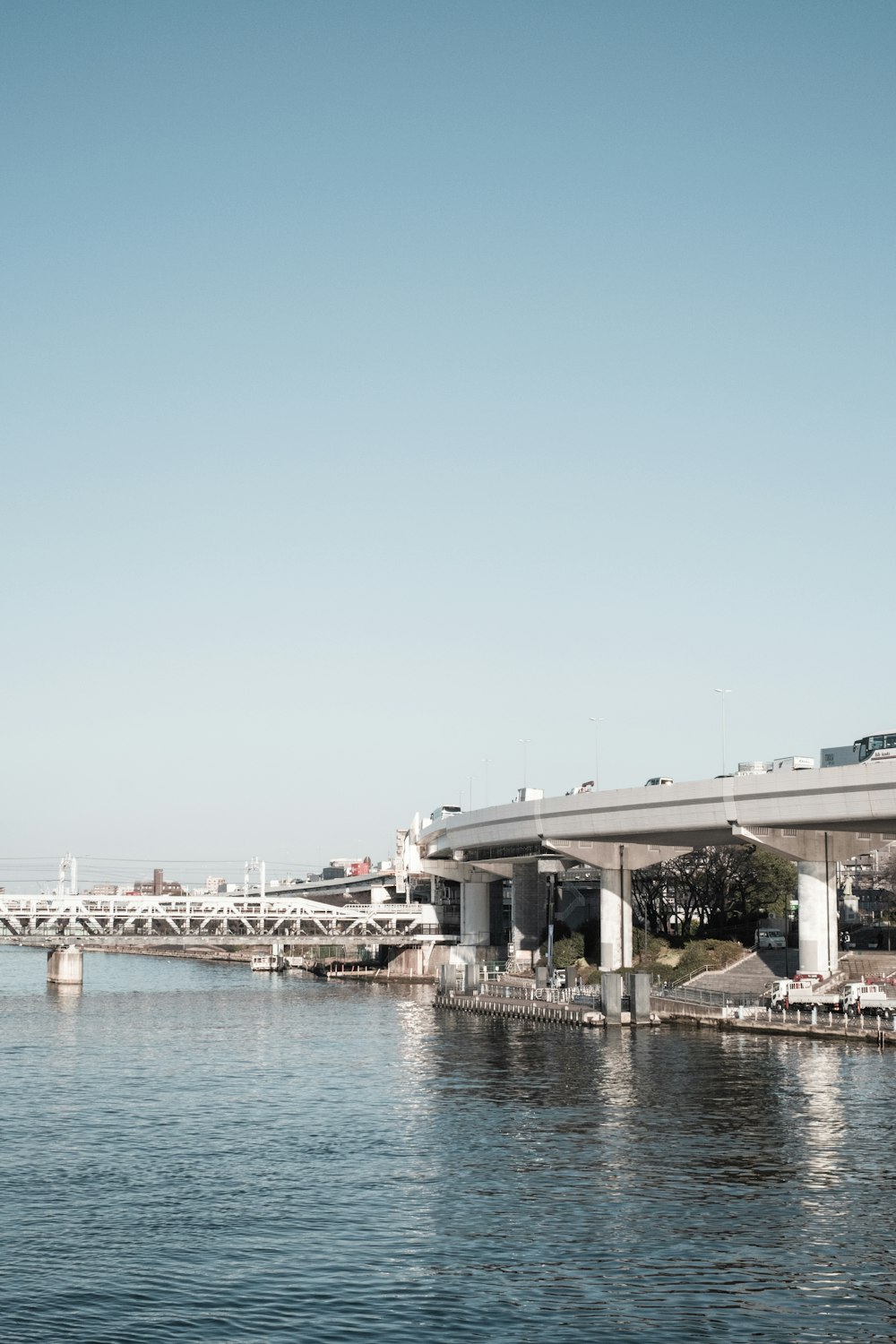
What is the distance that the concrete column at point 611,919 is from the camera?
14275 centimetres

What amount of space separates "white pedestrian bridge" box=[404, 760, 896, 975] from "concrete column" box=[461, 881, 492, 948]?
5.58 meters

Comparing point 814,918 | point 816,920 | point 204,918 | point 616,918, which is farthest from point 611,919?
point 204,918

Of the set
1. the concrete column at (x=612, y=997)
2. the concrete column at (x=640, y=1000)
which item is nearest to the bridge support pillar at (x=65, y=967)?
the concrete column at (x=612, y=997)

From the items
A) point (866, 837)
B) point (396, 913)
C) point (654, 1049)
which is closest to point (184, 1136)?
point (654, 1049)

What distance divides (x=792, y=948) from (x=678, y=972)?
42.3 ft

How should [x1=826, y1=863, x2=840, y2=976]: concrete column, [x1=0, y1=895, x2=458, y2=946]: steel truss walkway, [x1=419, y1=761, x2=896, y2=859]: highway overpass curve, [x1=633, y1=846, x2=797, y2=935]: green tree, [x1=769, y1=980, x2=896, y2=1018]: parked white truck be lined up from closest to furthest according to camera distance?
1. [x1=769, y1=980, x2=896, y2=1018]: parked white truck
2. [x1=419, y1=761, x2=896, y2=859]: highway overpass curve
3. [x1=826, y1=863, x2=840, y2=976]: concrete column
4. [x1=0, y1=895, x2=458, y2=946]: steel truss walkway
5. [x1=633, y1=846, x2=797, y2=935]: green tree

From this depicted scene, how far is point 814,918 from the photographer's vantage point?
385ft

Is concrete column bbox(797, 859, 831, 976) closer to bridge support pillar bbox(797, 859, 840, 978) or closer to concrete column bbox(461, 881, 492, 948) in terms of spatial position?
bridge support pillar bbox(797, 859, 840, 978)

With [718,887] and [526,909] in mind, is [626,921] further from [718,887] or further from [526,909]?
Answer: [718,887]

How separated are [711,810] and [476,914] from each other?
63.4 m

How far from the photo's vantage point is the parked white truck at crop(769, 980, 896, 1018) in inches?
3979

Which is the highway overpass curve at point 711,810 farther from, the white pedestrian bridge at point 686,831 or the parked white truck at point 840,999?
the parked white truck at point 840,999

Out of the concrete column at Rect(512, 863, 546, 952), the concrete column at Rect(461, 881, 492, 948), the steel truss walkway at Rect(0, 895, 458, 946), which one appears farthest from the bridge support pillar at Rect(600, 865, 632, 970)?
the steel truss walkway at Rect(0, 895, 458, 946)

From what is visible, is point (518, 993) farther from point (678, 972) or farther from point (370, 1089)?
point (370, 1089)
